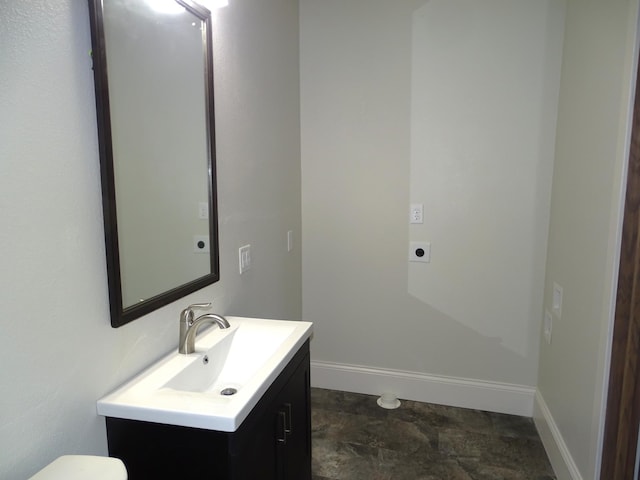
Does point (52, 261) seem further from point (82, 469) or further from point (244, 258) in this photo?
point (244, 258)

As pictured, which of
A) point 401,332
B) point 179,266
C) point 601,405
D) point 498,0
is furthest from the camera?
point 401,332

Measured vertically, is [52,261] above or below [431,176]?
below

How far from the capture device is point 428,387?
8.93 feet

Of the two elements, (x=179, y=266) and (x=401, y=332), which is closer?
(x=179, y=266)

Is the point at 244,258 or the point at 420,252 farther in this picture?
the point at 420,252

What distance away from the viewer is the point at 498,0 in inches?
91.7

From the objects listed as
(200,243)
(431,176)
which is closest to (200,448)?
(200,243)

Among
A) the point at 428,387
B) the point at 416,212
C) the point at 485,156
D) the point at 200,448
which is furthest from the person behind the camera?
the point at 428,387

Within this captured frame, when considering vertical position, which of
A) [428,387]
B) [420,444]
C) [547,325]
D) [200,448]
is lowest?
[420,444]

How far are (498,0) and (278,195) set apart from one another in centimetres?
167

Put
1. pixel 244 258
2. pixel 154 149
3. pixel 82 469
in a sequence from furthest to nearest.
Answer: pixel 244 258
pixel 154 149
pixel 82 469

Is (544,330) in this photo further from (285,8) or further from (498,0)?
(285,8)

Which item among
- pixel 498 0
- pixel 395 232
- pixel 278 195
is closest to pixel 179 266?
pixel 278 195

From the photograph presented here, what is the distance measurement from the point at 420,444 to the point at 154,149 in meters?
2.03
